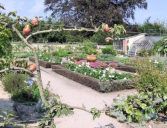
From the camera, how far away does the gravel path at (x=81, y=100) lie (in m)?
4.25

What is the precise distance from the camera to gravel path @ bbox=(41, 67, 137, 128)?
13.9 ft

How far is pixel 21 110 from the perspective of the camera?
4914mm

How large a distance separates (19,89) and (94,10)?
22731 millimetres

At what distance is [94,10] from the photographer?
89.9 feet

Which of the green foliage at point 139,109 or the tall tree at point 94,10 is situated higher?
the tall tree at point 94,10

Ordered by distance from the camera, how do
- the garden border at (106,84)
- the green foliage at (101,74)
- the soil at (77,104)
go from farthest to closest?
the green foliage at (101,74) → the garden border at (106,84) → the soil at (77,104)

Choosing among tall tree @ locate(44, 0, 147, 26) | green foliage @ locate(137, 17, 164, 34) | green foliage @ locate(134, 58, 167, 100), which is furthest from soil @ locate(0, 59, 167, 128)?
green foliage @ locate(137, 17, 164, 34)

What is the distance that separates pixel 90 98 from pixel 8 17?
4403mm

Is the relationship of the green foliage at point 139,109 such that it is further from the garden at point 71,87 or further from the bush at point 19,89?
the bush at point 19,89

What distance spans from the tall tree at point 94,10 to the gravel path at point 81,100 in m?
19.0

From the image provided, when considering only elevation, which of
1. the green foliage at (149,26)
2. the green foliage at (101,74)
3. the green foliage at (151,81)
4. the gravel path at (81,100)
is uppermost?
the green foliage at (149,26)

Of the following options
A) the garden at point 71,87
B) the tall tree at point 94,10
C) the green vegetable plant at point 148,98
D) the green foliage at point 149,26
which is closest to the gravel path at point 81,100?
the garden at point 71,87

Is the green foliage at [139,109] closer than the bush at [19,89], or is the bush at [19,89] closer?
the green foliage at [139,109]

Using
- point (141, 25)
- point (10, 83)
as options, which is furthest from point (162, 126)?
point (141, 25)
